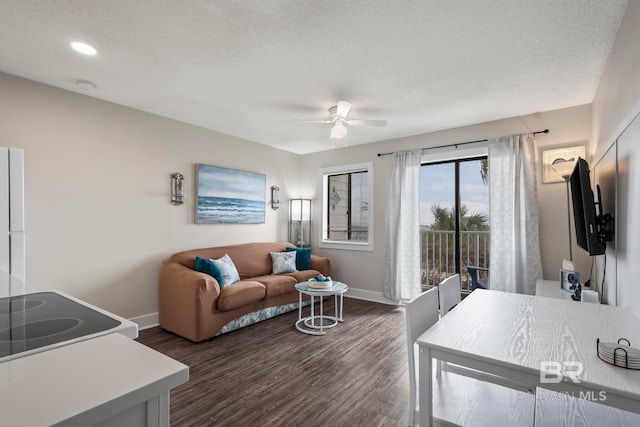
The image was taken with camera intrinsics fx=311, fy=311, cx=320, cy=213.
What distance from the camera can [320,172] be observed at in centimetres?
561

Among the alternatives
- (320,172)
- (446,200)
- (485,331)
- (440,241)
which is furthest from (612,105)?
(320,172)

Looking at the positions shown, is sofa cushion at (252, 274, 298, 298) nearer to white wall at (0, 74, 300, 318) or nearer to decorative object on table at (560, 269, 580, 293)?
white wall at (0, 74, 300, 318)

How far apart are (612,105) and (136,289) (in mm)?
4739

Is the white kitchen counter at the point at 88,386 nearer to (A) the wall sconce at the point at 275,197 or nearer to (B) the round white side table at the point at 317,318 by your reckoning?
(B) the round white side table at the point at 317,318

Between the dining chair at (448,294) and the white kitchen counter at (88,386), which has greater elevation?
the white kitchen counter at (88,386)

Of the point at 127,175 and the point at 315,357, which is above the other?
the point at 127,175

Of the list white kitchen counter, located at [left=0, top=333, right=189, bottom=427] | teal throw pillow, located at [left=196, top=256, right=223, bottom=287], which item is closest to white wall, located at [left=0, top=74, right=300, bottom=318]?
teal throw pillow, located at [left=196, top=256, right=223, bottom=287]

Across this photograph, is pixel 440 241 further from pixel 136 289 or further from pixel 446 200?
pixel 136 289

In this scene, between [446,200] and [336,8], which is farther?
[446,200]

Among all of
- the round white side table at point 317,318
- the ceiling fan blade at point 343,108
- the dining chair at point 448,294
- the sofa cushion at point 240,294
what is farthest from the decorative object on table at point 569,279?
the sofa cushion at point 240,294

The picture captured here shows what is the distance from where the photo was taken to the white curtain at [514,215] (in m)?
3.53

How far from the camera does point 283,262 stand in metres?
4.56

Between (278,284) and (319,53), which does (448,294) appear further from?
(278,284)
